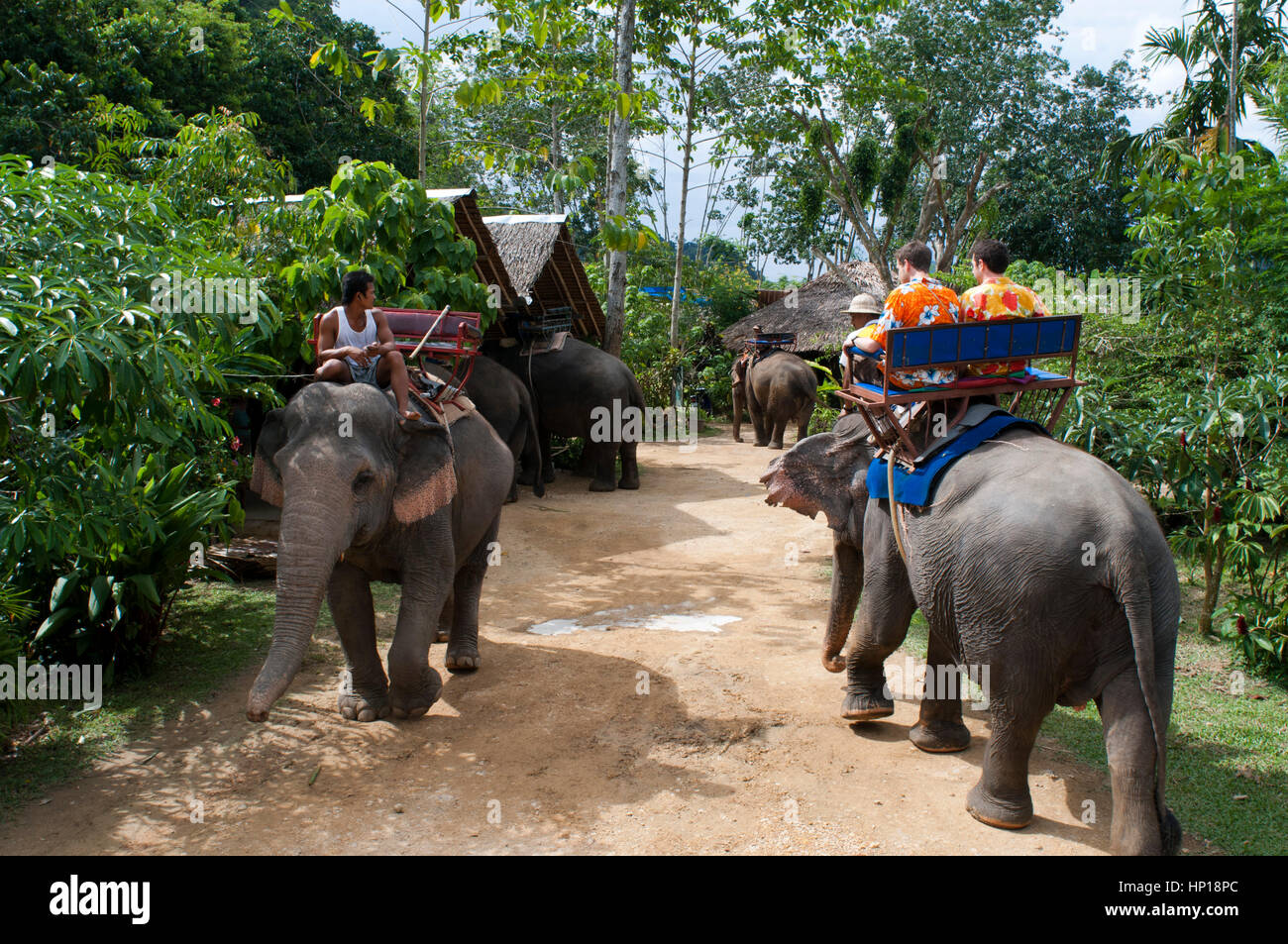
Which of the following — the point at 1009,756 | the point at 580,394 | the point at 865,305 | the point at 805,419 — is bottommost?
→ the point at 1009,756

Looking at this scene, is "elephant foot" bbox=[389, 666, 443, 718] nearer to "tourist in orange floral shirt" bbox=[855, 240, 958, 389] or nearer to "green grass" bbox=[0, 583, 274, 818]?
"green grass" bbox=[0, 583, 274, 818]

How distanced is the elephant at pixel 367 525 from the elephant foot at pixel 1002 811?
292cm

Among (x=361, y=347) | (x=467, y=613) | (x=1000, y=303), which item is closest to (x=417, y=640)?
(x=467, y=613)

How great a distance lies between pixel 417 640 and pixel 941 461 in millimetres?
2892

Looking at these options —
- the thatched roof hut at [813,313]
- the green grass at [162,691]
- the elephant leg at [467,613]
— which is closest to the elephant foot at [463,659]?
the elephant leg at [467,613]

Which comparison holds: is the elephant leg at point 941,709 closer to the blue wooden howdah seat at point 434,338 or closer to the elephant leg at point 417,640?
the elephant leg at point 417,640

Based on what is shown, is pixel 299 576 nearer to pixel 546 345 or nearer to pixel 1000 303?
pixel 1000 303

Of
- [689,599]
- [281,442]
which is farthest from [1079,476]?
[689,599]

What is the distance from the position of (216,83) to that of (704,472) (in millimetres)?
14950

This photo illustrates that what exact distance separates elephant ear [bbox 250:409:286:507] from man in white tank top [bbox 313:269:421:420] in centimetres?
39

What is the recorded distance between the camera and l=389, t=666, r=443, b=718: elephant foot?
17.8 feet

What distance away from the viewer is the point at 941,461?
4.45 metres

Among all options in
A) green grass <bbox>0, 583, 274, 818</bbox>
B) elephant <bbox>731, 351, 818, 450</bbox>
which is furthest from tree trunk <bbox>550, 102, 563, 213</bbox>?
green grass <bbox>0, 583, 274, 818</bbox>

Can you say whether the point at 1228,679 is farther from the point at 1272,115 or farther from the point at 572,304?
the point at 572,304
